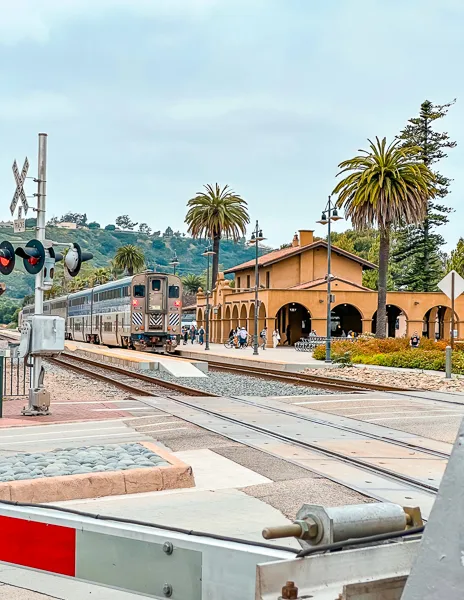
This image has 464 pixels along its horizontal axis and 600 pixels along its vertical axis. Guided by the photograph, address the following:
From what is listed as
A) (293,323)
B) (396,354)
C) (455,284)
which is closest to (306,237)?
(293,323)

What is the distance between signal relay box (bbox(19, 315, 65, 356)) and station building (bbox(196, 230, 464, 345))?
46219mm

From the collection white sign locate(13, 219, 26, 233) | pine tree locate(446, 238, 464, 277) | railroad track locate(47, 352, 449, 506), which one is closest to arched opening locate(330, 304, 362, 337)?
pine tree locate(446, 238, 464, 277)

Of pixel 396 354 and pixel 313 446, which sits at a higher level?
pixel 396 354

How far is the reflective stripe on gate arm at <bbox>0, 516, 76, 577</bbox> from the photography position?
2326mm

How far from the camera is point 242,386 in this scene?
22.9 meters

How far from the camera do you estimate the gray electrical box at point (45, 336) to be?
44.5ft

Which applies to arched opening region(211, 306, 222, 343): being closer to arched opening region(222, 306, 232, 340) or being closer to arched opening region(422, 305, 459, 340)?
arched opening region(222, 306, 232, 340)

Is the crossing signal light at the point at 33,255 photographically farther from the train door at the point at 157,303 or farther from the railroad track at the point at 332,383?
the train door at the point at 157,303

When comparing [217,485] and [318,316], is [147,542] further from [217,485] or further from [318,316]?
[318,316]

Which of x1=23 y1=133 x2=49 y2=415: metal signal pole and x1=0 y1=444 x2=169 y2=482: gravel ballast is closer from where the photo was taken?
x1=0 y1=444 x2=169 y2=482: gravel ballast

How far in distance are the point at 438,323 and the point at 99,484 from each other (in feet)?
215

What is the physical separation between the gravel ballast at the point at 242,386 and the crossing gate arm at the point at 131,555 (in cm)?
1751

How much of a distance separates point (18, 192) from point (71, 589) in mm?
10528

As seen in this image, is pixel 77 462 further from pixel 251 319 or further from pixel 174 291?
pixel 251 319
